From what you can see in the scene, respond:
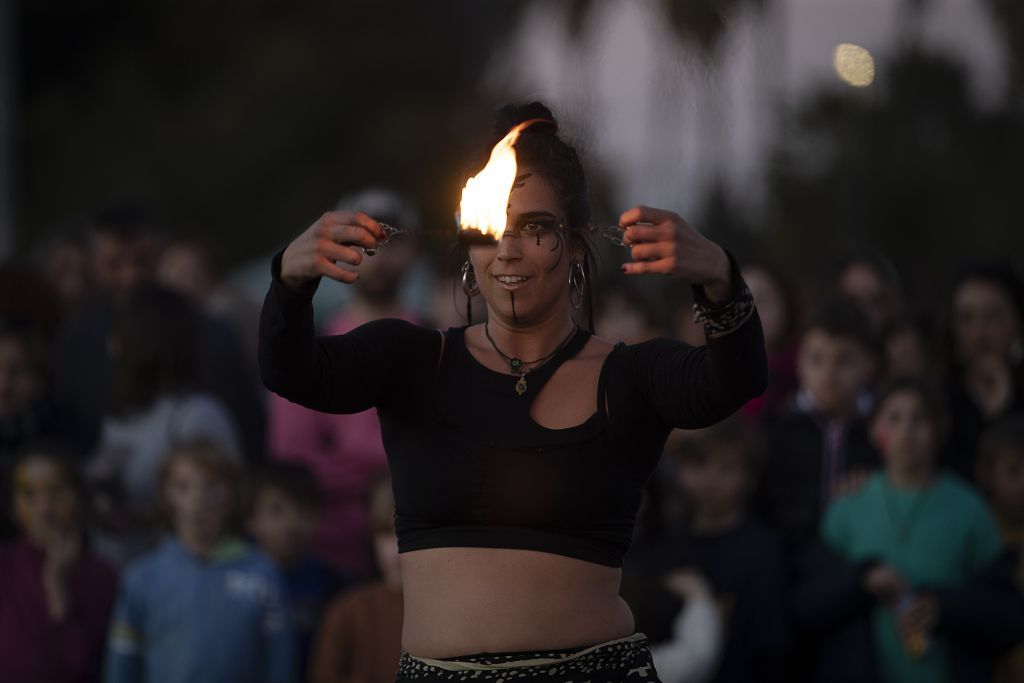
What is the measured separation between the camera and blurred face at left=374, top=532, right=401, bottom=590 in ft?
19.6

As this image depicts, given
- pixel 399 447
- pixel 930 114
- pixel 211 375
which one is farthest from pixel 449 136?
pixel 399 447

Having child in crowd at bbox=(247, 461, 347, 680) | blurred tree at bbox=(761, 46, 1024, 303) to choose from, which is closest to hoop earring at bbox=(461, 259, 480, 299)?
child in crowd at bbox=(247, 461, 347, 680)

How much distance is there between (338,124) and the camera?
26.8 meters

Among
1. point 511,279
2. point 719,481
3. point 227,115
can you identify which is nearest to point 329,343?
point 511,279

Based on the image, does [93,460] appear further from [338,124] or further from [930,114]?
[338,124]

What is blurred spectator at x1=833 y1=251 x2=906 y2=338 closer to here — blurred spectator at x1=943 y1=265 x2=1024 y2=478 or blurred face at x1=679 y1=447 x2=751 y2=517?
blurred spectator at x1=943 y1=265 x2=1024 y2=478

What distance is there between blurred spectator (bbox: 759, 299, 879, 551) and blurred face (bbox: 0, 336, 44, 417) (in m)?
2.98

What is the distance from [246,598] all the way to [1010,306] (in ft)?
11.1

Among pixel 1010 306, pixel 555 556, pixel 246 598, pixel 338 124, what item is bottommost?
pixel 246 598

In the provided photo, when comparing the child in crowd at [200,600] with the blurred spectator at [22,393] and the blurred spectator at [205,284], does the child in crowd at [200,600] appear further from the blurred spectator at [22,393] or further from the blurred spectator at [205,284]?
the blurred spectator at [205,284]

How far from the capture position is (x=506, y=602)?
133 inches

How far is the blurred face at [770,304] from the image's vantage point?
23.4 feet

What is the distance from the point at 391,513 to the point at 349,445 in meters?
0.77

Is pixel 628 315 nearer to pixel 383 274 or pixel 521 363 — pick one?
pixel 383 274
